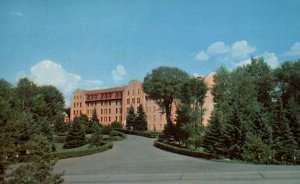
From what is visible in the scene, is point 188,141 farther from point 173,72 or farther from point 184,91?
point 173,72

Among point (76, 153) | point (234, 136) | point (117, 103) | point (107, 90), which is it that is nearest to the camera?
point (234, 136)

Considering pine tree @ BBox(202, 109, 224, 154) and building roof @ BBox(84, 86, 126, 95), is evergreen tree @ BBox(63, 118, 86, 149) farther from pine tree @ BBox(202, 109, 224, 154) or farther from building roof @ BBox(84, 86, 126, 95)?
building roof @ BBox(84, 86, 126, 95)

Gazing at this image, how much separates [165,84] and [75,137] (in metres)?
23.9

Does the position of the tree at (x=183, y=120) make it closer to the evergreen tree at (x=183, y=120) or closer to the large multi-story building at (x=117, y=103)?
the evergreen tree at (x=183, y=120)

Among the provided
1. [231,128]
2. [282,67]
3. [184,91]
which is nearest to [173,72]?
[184,91]

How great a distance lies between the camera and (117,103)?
385 ft

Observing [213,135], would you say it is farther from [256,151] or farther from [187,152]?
[256,151]

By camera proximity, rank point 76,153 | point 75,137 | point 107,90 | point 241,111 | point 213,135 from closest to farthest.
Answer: point 213,135 < point 241,111 < point 76,153 < point 75,137 < point 107,90

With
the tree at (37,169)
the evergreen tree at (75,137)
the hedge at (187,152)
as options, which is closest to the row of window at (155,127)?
the evergreen tree at (75,137)

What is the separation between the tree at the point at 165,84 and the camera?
2869 inches

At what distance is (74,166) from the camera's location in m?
36.8

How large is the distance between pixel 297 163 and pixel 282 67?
32669 mm

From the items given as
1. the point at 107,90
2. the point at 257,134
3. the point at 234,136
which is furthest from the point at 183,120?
the point at 107,90

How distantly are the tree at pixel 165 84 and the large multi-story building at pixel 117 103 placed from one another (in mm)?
26033
